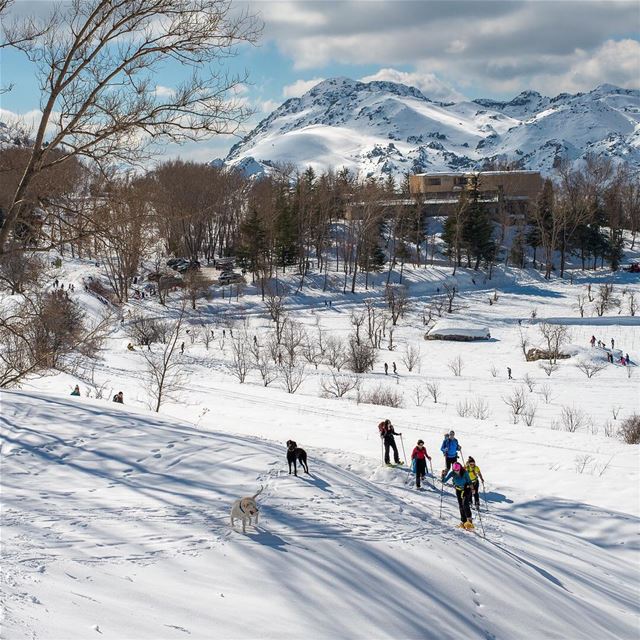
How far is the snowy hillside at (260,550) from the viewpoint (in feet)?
19.9

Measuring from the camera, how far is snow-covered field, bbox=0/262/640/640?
20.2 feet

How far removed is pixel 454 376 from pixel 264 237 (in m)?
28.7

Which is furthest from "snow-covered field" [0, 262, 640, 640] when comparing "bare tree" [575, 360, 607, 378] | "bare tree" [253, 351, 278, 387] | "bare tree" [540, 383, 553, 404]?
"bare tree" [575, 360, 607, 378]

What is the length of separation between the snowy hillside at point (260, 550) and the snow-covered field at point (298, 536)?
0.03 m

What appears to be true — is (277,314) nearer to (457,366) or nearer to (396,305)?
(396,305)

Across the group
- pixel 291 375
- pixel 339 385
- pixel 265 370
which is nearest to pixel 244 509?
pixel 339 385

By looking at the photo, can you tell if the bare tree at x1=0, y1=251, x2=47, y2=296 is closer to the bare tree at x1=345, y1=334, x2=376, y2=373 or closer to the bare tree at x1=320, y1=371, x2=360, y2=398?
the bare tree at x1=320, y1=371, x2=360, y2=398

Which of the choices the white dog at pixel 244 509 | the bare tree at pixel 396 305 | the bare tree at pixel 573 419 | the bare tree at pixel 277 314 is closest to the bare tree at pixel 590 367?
the bare tree at pixel 573 419

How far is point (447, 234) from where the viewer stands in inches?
2721

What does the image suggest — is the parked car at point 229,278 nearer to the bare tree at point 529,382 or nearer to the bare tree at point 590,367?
the bare tree at point 529,382

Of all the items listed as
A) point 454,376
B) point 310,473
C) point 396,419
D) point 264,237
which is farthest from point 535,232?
point 310,473

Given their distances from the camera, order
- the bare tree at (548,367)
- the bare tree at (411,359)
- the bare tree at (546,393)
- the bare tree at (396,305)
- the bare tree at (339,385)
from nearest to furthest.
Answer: the bare tree at (546,393) < the bare tree at (339,385) < the bare tree at (548,367) < the bare tree at (411,359) < the bare tree at (396,305)

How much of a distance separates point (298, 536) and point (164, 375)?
58.0 feet

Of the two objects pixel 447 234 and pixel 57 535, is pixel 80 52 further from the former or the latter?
pixel 447 234
